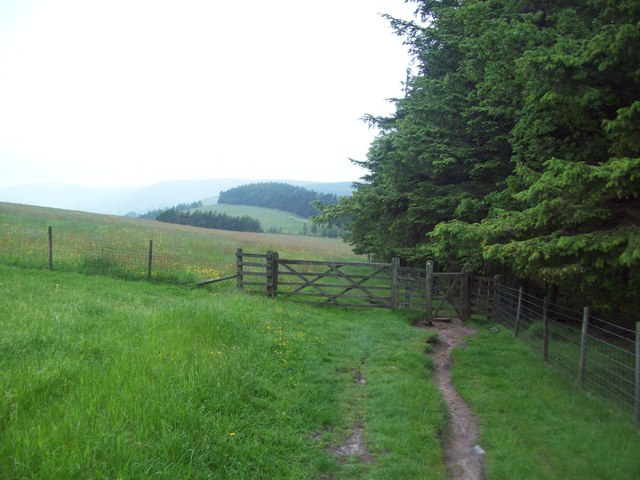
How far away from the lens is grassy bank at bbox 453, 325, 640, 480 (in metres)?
4.86

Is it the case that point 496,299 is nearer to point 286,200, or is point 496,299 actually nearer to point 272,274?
point 272,274

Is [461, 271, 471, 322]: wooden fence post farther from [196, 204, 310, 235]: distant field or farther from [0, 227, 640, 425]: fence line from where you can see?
[196, 204, 310, 235]: distant field

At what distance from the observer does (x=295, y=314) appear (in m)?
12.3

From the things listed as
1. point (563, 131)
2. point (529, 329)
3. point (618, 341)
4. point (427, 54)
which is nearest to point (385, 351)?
point (529, 329)

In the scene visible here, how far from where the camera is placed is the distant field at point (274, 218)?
136m

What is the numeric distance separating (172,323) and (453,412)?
211 inches

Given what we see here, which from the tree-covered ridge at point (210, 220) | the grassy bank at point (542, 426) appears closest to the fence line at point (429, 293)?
the grassy bank at point (542, 426)

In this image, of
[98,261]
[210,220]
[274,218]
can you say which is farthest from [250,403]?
[274,218]

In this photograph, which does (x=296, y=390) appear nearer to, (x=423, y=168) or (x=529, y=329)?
(x=529, y=329)

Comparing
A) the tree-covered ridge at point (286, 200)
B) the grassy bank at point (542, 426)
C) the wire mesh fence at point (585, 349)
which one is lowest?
the grassy bank at point (542, 426)

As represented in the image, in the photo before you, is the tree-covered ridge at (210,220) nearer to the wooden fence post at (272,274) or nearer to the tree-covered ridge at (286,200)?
the tree-covered ridge at (286,200)

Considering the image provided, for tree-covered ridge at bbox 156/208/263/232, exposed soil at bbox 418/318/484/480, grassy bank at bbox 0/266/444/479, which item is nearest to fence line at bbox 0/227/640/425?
exposed soil at bbox 418/318/484/480

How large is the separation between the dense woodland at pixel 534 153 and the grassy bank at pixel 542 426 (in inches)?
76.8

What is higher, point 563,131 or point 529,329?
point 563,131
